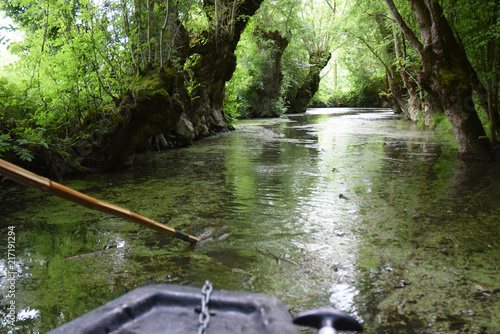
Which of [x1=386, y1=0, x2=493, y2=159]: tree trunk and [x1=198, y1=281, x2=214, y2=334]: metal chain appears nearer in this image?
[x1=198, y1=281, x2=214, y2=334]: metal chain

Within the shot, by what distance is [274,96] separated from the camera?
25641 millimetres

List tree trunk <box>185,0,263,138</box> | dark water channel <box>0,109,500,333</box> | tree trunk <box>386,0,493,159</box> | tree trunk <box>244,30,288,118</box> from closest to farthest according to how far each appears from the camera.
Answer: dark water channel <box>0,109,500,333</box>, tree trunk <box>386,0,493,159</box>, tree trunk <box>185,0,263,138</box>, tree trunk <box>244,30,288,118</box>

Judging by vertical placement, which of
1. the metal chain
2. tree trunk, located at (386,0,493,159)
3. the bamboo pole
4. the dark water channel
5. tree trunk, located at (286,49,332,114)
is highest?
tree trunk, located at (286,49,332,114)

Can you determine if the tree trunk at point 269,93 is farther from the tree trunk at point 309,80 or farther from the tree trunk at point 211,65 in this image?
the tree trunk at point 211,65

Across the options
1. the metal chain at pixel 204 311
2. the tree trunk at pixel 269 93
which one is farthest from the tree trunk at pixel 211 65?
the tree trunk at pixel 269 93

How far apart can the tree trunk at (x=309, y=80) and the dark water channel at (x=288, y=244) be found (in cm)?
2693

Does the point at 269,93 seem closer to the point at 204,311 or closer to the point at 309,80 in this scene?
the point at 309,80

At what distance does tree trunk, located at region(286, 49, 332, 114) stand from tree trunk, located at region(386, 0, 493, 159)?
24.4m

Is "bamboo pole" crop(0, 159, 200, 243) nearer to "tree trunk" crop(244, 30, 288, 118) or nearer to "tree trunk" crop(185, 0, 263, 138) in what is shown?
"tree trunk" crop(185, 0, 263, 138)

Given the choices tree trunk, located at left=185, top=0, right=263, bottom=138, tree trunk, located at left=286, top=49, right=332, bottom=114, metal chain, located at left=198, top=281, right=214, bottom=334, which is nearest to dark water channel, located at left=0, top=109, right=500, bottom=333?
metal chain, located at left=198, top=281, right=214, bottom=334

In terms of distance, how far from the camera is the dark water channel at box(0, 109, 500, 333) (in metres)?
2.18

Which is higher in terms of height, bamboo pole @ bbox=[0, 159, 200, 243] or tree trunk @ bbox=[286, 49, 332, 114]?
tree trunk @ bbox=[286, 49, 332, 114]

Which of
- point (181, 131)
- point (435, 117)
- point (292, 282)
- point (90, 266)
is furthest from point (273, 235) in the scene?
point (435, 117)

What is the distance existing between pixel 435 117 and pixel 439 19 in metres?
8.51
